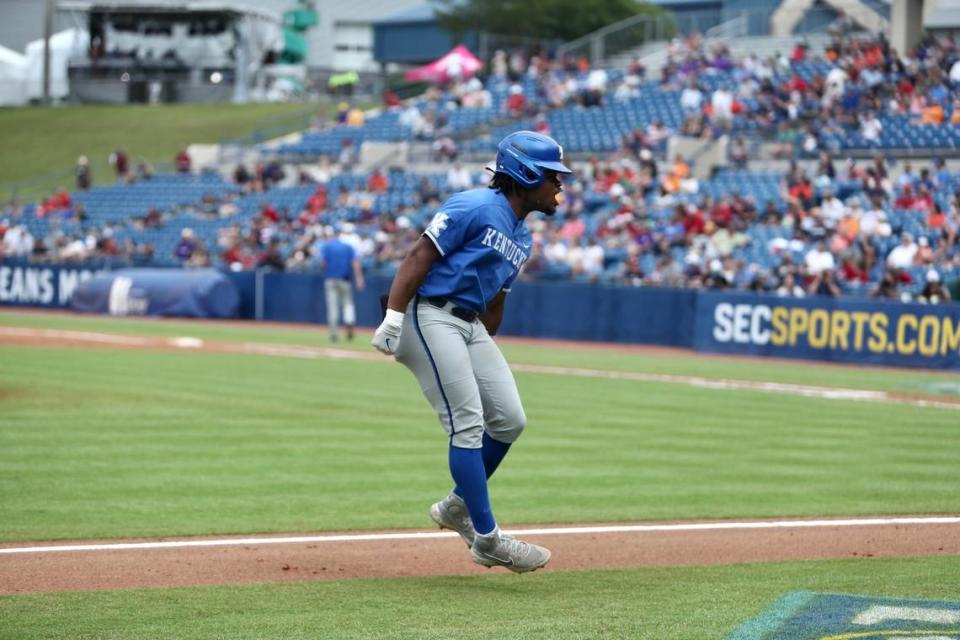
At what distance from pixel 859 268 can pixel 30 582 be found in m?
20.6

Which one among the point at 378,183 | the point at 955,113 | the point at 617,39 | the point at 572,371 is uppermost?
the point at 617,39

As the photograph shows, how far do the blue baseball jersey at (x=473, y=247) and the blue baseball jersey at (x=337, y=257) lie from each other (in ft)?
59.6

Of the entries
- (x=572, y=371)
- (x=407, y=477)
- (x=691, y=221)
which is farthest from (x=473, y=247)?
(x=691, y=221)

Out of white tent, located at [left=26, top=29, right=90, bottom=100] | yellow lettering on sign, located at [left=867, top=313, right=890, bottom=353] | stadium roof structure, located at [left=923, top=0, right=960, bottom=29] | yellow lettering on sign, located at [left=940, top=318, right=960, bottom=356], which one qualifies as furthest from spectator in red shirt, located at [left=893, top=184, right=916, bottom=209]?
white tent, located at [left=26, top=29, right=90, bottom=100]

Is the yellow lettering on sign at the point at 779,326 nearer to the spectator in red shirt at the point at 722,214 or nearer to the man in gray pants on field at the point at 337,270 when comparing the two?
the spectator in red shirt at the point at 722,214

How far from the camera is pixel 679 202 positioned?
29688 millimetres

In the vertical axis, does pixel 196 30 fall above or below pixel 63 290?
above

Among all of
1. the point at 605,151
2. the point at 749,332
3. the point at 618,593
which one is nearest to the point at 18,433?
the point at 618,593

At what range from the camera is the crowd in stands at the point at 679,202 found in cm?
2586

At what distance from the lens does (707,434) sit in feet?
43.3

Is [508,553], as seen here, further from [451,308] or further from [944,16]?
[944,16]

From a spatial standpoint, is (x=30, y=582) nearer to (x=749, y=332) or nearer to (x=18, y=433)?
(x=18, y=433)

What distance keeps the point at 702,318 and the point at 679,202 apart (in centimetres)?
471

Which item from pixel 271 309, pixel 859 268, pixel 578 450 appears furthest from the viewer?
Answer: pixel 271 309
